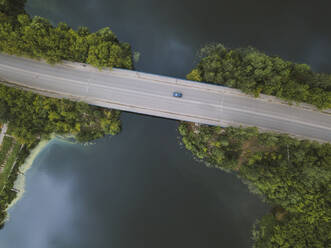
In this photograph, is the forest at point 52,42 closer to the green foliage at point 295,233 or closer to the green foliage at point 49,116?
the green foliage at point 49,116

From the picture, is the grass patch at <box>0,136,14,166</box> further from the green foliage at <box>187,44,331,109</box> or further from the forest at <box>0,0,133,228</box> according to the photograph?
the green foliage at <box>187,44,331,109</box>

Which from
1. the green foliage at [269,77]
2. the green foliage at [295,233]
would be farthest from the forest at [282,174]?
the green foliage at [269,77]

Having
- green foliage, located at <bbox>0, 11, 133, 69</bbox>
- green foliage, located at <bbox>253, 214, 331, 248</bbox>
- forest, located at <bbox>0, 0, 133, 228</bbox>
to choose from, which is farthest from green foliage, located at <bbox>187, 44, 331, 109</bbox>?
green foliage, located at <bbox>253, 214, 331, 248</bbox>

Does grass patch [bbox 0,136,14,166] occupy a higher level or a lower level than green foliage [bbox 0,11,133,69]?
lower

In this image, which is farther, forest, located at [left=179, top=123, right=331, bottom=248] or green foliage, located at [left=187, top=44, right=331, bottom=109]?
forest, located at [left=179, top=123, right=331, bottom=248]

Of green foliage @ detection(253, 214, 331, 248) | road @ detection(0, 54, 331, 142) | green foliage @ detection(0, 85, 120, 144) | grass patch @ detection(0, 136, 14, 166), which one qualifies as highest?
road @ detection(0, 54, 331, 142)

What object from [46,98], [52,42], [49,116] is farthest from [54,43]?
[49,116]
